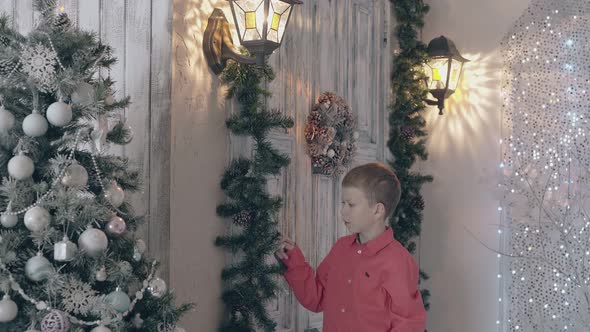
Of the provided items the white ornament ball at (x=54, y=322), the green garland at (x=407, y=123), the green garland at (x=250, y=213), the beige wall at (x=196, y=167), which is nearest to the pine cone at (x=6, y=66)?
the white ornament ball at (x=54, y=322)

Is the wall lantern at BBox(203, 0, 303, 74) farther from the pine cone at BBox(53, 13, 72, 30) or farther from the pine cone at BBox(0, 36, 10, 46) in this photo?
the pine cone at BBox(0, 36, 10, 46)

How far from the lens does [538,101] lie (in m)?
3.79

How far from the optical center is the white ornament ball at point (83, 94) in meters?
1.73

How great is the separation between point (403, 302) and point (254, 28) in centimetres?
113

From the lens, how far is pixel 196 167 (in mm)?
2619

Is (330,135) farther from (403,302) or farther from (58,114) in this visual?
(58,114)

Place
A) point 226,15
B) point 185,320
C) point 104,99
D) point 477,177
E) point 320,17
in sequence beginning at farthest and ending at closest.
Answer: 1. point 477,177
2. point 320,17
3. point 226,15
4. point 185,320
5. point 104,99

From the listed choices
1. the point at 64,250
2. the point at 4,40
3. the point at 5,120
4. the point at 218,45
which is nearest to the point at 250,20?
the point at 218,45

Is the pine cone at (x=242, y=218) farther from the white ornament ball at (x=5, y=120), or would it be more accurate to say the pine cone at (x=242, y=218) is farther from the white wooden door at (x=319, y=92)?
the white ornament ball at (x=5, y=120)

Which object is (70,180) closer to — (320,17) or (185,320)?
(185,320)

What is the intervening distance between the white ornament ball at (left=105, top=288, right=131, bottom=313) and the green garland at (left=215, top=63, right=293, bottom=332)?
3.40 ft

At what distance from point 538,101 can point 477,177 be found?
0.55 meters

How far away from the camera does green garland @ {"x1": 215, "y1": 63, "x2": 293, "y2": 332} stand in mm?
2693

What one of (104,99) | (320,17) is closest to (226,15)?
(320,17)
